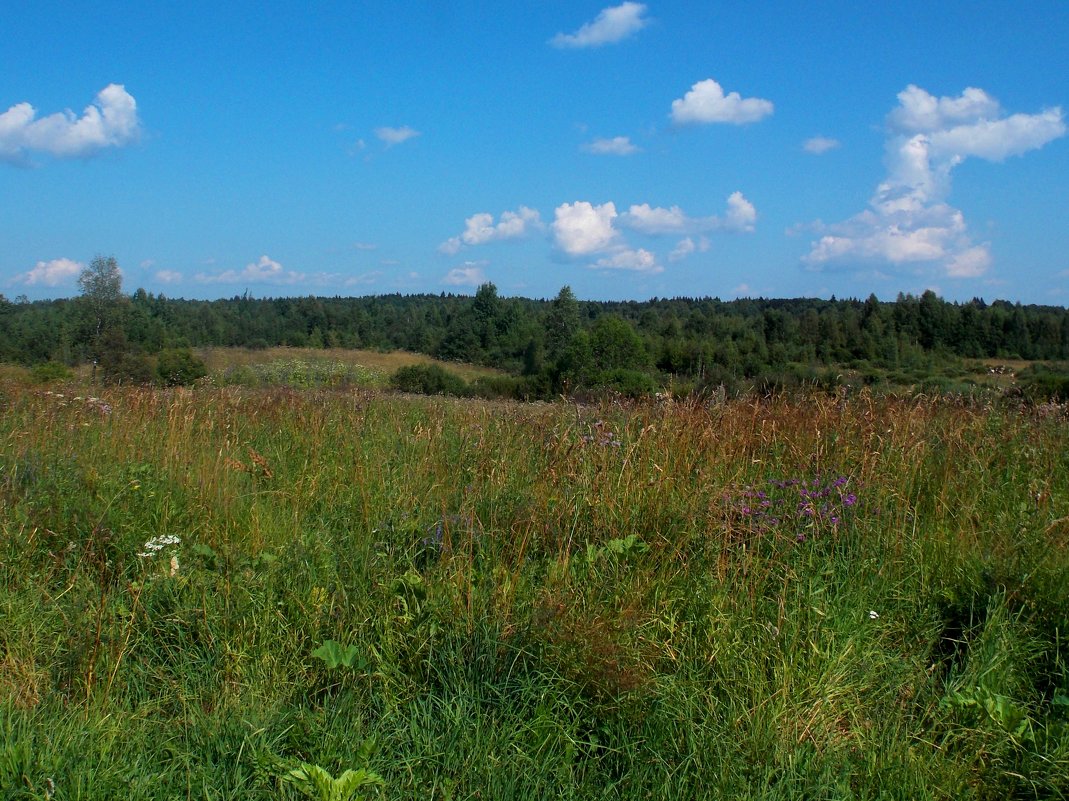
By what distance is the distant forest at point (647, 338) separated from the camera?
54.2ft

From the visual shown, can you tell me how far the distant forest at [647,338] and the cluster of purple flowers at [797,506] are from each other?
261cm

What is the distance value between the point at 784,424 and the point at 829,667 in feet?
9.23

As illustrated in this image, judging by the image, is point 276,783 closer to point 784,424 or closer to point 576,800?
point 576,800

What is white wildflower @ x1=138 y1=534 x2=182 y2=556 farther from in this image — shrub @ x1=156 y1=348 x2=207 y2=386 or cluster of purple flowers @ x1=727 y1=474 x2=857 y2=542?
shrub @ x1=156 y1=348 x2=207 y2=386

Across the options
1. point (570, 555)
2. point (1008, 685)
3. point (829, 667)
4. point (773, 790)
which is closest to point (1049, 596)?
point (1008, 685)

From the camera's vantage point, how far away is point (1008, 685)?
9.62 ft

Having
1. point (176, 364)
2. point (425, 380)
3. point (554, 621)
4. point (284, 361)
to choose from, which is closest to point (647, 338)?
point (425, 380)

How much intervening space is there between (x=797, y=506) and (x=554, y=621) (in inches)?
65.8

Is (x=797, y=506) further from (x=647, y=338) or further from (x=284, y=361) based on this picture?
(x=647, y=338)

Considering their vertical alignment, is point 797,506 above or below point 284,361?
below

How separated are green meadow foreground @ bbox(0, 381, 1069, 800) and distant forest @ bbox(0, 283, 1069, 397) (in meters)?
2.92

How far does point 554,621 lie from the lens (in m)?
2.93

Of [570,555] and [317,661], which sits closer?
[317,661]

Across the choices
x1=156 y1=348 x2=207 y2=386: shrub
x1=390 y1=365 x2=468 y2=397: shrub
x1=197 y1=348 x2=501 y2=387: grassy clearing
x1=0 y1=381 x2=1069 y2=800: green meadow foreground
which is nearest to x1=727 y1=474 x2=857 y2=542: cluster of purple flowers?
x1=0 y1=381 x2=1069 y2=800: green meadow foreground
